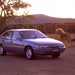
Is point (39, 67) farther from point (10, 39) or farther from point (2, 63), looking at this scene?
point (10, 39)

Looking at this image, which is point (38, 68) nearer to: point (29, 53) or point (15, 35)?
point (29, 53)

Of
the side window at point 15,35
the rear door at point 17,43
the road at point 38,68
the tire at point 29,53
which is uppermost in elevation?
the side window at point 15,35

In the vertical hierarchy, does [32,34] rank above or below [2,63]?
above

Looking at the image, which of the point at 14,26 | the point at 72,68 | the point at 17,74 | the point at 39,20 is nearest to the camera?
the point at 17,74

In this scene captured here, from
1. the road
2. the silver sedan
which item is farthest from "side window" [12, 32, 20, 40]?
the road

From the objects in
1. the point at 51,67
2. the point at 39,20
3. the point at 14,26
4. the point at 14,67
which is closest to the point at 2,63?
the point at 14,67

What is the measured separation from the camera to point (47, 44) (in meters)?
20.0

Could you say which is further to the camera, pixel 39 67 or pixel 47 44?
pixel 47 44

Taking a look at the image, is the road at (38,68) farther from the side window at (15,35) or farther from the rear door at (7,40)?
the rear door at (7,40)

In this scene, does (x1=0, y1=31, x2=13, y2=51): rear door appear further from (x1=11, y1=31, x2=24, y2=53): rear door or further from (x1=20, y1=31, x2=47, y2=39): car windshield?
(x1=20, y1=31, x2=47, y2=39): car windshield

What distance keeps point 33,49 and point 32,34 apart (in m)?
1.98

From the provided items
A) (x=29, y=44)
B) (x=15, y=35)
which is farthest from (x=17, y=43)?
(x=29, y=44)

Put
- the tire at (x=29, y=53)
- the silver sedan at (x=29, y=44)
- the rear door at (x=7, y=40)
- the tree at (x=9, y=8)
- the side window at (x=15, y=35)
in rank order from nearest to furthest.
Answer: the silver sedan at (x=29, y=44) < the tire at (x=29, y=53) < the side window at (x=15, y=35) < the rear door at (x=7, y=40) < the tree at (x=9, y=8)

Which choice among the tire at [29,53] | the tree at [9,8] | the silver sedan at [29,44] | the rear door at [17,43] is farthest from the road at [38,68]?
the tree at [9,8]
